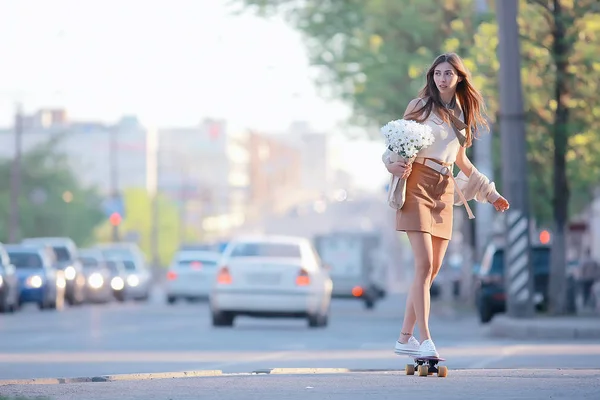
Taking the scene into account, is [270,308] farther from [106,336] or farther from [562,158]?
[562,158]

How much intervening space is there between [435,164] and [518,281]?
48.8 feet

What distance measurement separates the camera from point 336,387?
1000cm

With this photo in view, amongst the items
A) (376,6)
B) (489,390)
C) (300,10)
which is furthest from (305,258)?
(489,390)

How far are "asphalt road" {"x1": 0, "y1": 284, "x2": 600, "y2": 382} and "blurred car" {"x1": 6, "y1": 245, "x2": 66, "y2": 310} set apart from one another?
11972 mm

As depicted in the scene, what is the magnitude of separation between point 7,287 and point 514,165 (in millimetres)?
14694

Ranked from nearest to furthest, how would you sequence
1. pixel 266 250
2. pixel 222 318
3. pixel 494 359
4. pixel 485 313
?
pixel 494 359, pixel 222 318, pixel 266 250, pixel 485 313

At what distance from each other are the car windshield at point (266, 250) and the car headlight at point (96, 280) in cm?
2313

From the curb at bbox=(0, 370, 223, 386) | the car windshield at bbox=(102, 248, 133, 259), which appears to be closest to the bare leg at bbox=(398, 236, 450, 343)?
the curb at bbox=(0, 370, 223, 386)

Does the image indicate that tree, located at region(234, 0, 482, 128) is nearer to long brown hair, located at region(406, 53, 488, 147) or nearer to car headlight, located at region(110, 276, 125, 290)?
car headlight, located at region(110, 276, 125, 290)

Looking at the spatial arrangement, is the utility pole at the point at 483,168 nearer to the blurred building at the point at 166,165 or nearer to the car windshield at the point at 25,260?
the car windshield at the point at 25,260

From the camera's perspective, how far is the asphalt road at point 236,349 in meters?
15.2

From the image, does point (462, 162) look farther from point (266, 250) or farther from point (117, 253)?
point (117, 253)

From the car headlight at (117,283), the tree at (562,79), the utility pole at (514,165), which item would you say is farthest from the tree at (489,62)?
the car headlight at (117,283)

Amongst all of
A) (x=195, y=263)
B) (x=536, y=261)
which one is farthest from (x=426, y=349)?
(x=195, y=263)
